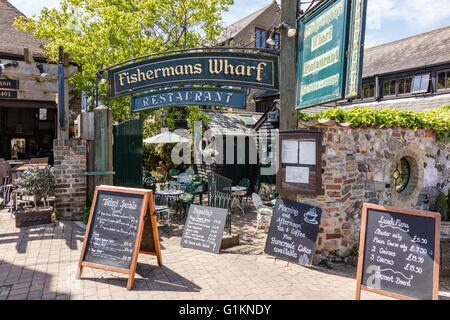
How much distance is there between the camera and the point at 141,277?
4.56 m

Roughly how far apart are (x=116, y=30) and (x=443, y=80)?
1326cm

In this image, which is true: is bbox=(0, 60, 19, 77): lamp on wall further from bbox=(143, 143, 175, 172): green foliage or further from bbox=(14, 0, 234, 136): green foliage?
bbox=(143, 143, 175, 172): green foliage

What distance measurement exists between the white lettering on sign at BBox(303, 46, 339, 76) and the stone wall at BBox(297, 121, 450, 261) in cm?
94

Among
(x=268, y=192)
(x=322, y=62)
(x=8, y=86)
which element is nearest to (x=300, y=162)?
(x=322, y=62)

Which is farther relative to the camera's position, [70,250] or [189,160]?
[189,160]

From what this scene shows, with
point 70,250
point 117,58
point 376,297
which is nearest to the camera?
point 376,297

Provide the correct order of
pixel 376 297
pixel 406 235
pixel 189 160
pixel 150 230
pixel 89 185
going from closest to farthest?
1. pixel 406 235
2. pixel 376 297
3. pixel 150 230
4. pixel 89 185
5. pixel 189 160

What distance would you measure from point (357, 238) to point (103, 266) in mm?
4491

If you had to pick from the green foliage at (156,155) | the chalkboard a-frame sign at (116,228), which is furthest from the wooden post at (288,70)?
the green foliage at (156,155)

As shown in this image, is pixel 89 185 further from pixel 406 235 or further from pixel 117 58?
pixel 406 235

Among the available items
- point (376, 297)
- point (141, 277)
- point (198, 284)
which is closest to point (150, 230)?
point (141, 277)

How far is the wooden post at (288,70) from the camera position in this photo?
17.7 ft

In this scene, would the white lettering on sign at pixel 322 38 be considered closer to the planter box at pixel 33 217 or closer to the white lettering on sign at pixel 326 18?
the white lettering on sign at pixel 326 18

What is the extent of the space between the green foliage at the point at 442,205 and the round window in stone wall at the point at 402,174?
1035mm
